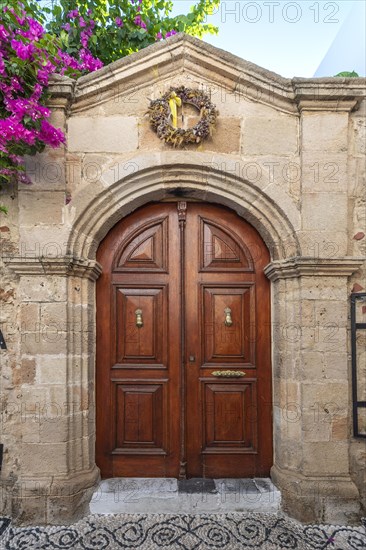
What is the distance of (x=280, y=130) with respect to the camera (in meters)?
2.88

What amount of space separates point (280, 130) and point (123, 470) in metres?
3.06

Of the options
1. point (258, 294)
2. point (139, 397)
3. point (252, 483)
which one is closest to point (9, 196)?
point (139, 397)

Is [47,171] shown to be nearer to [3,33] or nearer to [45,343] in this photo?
[3,33]

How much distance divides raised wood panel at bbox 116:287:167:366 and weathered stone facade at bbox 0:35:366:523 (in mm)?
243

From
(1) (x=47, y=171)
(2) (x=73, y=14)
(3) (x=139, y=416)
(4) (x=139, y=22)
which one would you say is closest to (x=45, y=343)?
(3) (x=139, y=416)

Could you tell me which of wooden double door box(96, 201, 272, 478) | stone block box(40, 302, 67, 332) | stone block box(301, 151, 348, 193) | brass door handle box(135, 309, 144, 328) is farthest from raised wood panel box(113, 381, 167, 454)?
stone block box(301, 151, 348, 193)

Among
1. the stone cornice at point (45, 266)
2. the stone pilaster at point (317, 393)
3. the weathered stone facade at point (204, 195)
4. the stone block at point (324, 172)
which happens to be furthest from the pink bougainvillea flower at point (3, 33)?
the stone pilaster at point (317, 393)

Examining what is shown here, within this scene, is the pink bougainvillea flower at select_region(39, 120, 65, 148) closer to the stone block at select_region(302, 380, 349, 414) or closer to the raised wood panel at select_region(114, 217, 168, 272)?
the raised wood panel at select_region(114, 217, 168, 272)

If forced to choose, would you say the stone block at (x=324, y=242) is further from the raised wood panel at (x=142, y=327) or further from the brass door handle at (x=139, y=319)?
the brass door handle at (x=139, y=319)

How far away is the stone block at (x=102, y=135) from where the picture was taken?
2.82 m

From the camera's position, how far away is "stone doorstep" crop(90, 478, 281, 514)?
8.75 feet

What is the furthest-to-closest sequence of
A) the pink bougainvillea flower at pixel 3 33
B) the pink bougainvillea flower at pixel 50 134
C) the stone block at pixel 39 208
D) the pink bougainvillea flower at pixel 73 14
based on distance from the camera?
the pink bougainvillea flower at pixel 73 14 < the stone block at pixel 39 208 < the pink bougainvillea flower at pixel 50 134 < the pink bougainvillea flower at pixel 3 33

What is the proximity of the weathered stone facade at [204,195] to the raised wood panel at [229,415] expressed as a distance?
0.73 ft

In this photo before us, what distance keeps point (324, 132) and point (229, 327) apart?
1748mm
